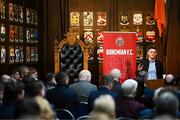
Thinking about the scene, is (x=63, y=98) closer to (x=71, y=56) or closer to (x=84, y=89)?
(x=84, y=89)

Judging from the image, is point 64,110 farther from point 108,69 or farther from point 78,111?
point 108,69

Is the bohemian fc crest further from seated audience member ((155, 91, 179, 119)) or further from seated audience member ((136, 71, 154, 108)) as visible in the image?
seated audience member ((155, 91, 179, 119))

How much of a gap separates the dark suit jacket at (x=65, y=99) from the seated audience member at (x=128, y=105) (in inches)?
33.1

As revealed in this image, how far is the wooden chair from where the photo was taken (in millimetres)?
10922

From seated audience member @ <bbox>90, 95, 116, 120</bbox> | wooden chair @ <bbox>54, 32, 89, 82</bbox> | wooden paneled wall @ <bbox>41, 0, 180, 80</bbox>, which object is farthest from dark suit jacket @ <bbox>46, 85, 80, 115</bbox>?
wooden paneled wall @ <bbox>41, 0, 180, 80</bbox>

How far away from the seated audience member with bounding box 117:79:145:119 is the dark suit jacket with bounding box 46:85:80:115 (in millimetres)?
842

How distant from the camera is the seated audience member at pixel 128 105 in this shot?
5.67 meters

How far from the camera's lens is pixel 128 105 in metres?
5.70

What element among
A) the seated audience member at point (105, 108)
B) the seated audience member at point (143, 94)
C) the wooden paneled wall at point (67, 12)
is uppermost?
the wooden paneled wall at point (67, 12)

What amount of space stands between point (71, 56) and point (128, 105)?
542cm

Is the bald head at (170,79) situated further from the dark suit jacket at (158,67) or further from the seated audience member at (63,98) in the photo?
the dark suit jacket at (158,67)

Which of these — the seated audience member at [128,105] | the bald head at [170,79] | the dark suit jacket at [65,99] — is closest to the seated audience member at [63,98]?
the dark suit jacket at [65,99]

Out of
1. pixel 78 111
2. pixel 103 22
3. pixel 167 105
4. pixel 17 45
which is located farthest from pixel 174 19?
pixel 167 105

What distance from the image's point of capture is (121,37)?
9789mm
